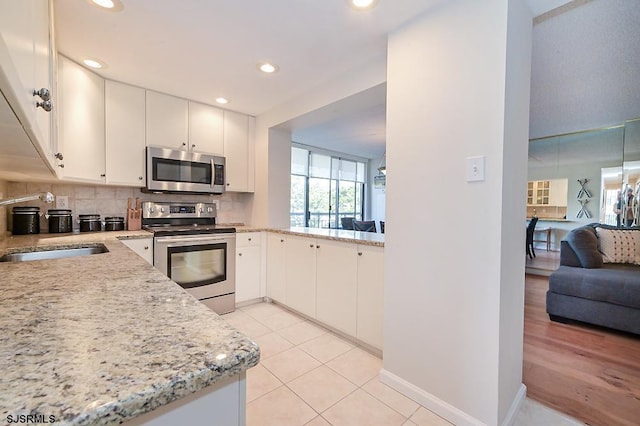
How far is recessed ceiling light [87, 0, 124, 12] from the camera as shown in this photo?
1512 millimetres

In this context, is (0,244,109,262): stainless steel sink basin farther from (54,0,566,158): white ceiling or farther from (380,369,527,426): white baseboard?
(380,369,527,426): white baseboard

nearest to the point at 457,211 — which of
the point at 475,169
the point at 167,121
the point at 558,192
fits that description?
the point at 475,169

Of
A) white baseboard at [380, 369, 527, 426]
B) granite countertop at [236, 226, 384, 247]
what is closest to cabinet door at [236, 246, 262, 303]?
granite countertop at [236, 226, 384, 247]

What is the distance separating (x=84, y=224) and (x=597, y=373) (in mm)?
4202

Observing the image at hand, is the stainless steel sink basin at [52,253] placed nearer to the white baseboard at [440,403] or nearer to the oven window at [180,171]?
the oven window at [180,171]

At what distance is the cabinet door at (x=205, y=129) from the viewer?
2.94 meters

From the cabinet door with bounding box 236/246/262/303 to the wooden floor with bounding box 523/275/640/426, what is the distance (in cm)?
247

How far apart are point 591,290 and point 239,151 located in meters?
3.87

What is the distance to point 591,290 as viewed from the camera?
2.59 metres

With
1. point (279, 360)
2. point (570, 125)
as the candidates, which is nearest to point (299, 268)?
point (279, 360)

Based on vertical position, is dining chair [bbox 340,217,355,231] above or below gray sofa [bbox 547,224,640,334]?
above

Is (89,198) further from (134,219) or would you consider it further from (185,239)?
(185,239)

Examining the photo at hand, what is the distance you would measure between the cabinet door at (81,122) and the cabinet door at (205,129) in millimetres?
765

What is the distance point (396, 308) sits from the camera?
1.72 meters
